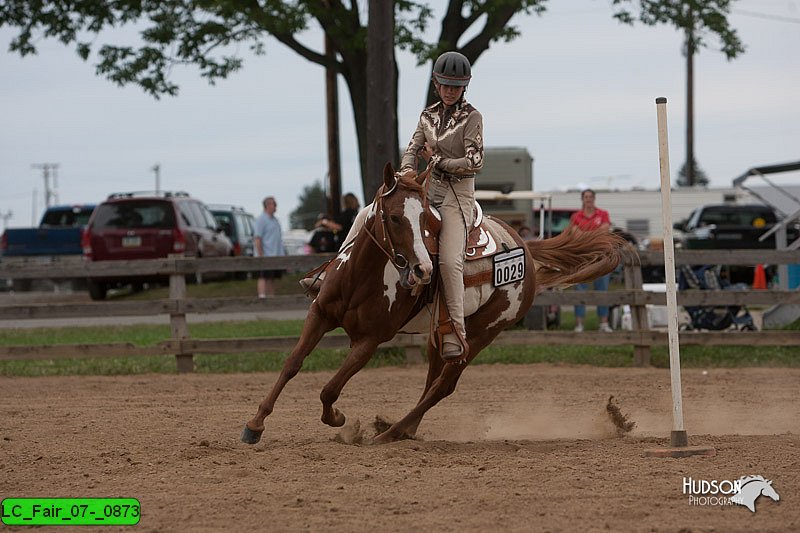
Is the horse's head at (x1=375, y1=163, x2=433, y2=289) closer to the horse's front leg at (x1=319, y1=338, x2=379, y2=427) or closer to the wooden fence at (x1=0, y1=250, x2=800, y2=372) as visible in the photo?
the horse's front leg at (x1=319, y1=338, x2=379, y2=427)

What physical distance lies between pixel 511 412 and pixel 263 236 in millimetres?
10228

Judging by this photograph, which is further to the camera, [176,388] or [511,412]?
[176,388]

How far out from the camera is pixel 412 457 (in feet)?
23.6

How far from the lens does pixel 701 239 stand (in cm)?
2494

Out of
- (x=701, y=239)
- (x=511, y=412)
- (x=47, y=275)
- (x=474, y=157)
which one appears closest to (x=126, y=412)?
(x=511, y=412)

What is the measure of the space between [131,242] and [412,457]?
17.4 metres

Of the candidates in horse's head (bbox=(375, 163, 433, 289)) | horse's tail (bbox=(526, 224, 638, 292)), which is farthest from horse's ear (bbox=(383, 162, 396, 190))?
horse's tail (bbox=(526, 224, 638, 292))

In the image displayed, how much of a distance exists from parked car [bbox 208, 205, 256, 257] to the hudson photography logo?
23.1 metres

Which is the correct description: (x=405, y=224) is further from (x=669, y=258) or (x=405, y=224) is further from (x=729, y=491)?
(x=729, y=491)

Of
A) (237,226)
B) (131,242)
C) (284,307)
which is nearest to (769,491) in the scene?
(284,307)

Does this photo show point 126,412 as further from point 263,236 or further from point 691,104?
point 691,104

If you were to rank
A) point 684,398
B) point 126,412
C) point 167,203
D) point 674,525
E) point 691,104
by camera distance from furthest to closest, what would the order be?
point 691,104
point 167,203
point 684,398
point 126,412
point 674,525

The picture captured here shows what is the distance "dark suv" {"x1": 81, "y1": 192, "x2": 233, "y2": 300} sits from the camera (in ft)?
76.6

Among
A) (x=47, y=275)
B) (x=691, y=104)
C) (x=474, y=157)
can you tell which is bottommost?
(x=47, y=275)
